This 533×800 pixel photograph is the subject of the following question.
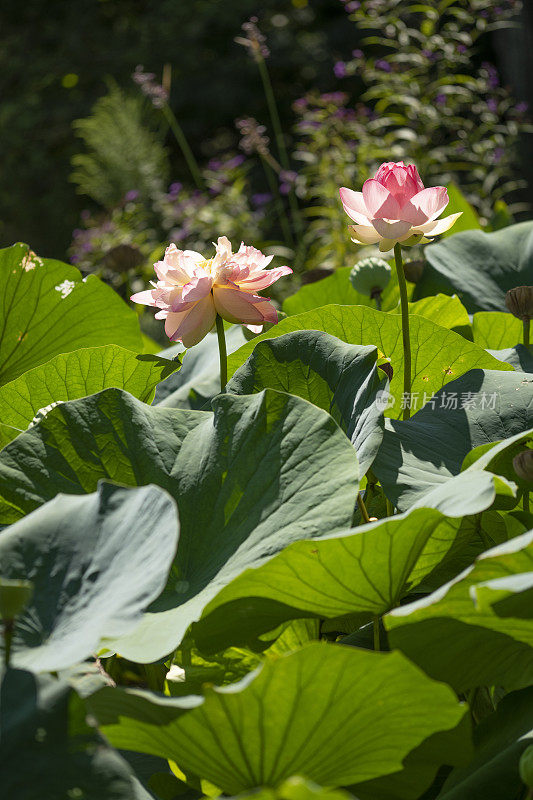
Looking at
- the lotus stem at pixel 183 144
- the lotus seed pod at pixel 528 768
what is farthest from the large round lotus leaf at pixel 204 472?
the lotus stem at pixel 183 144

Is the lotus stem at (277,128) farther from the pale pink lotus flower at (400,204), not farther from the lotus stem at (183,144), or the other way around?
the pale pink lotus flower at (400,204)

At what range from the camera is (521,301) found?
29.6 inches

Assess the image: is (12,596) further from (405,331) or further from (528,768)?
(405,331)

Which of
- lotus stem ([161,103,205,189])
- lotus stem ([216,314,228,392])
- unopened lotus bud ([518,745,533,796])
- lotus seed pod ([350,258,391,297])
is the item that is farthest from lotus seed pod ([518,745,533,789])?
lotus stem ([161,103,205,189])

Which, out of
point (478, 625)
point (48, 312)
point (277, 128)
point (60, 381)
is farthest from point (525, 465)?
point (277, 128)

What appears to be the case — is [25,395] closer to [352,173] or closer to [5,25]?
[352,173]

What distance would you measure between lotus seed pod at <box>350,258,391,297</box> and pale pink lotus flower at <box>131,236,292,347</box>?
244 millimetres

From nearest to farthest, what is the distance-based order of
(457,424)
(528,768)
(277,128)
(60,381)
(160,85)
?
(528,768), (457,424), (60,381), (277,128), (160,85)

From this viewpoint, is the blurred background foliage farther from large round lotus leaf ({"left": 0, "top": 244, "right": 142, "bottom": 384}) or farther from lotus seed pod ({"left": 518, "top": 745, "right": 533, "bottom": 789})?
lotus seed pod ({"left": 518, "top": 745, "right": 533, "bottom": 789})

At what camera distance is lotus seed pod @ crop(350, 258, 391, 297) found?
93 cm

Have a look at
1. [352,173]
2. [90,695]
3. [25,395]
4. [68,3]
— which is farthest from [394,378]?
[68,3]

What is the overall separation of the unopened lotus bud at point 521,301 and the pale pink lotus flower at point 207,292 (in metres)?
0.21

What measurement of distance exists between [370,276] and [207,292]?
308mm

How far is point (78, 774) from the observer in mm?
356
